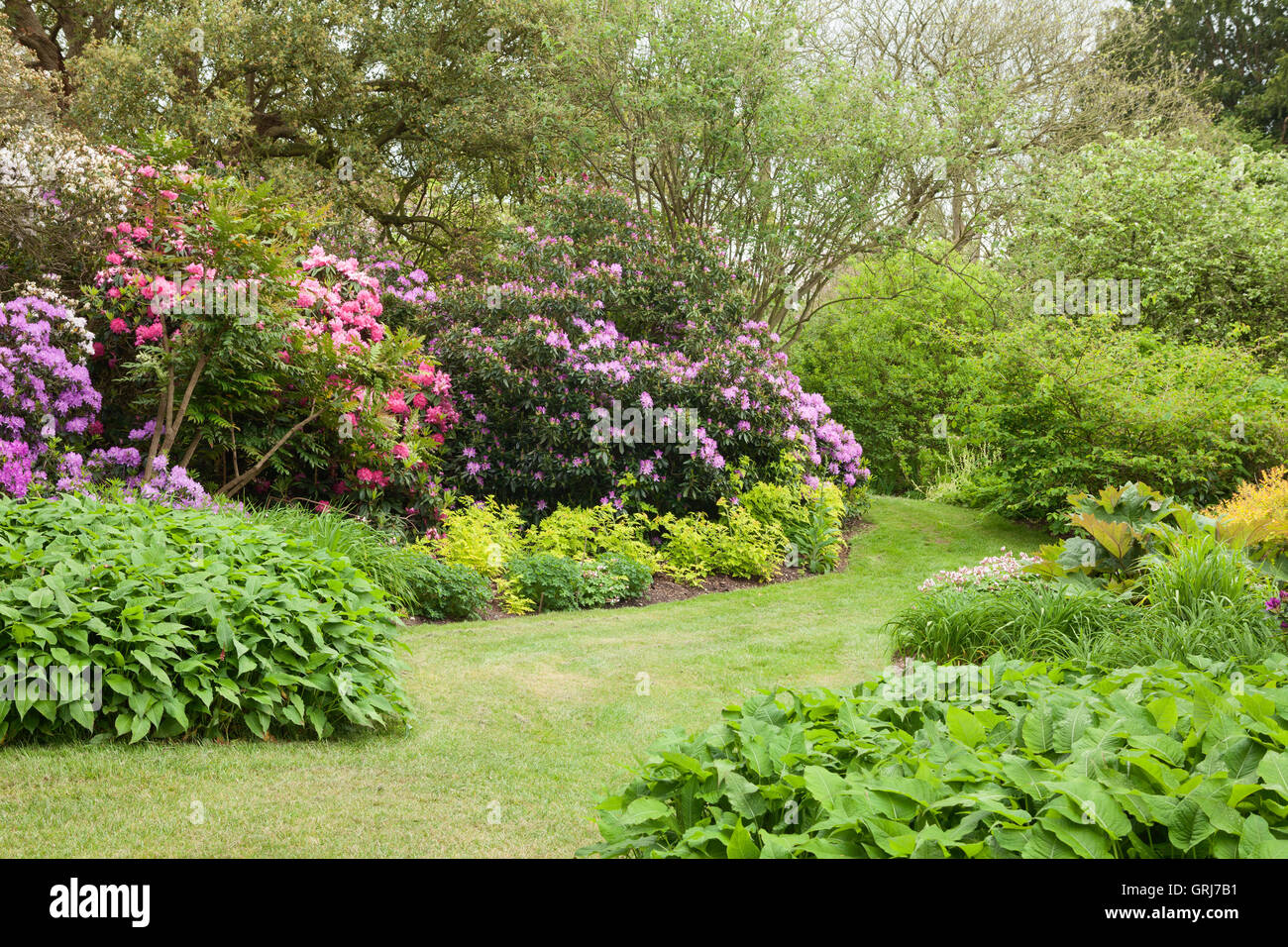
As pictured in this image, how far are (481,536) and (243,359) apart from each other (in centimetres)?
224

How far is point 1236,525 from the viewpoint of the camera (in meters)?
5.54

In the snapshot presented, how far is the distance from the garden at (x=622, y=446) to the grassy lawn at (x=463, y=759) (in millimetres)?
30

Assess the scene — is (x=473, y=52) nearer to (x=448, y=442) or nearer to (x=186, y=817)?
(x=448, y=442)

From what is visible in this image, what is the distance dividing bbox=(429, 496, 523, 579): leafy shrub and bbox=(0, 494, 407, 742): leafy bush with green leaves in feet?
8.20

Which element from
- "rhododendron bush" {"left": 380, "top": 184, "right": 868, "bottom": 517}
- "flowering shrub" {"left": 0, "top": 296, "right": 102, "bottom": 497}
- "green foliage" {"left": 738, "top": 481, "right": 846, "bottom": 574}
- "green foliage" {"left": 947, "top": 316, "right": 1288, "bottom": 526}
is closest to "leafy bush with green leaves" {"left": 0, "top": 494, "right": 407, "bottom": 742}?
"flowering shrub" {"left": 0, "top": 296, "right": 102, "bottom": 497}

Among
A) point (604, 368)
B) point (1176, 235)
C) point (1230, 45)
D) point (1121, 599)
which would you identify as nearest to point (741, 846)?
point (1121, 599)

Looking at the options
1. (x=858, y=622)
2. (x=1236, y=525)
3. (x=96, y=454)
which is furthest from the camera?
(x=858, y=622)

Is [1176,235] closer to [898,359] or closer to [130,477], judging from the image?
[898,359]

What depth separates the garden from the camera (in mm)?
3072

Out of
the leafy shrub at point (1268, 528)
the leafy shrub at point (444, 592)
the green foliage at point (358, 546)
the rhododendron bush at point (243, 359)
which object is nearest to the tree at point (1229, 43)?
the leafy shrub at point (1268, 528)

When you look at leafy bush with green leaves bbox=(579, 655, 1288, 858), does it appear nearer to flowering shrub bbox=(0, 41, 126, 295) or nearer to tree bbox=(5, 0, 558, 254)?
flowering shrub bbox=(0, 41, 126, 295)

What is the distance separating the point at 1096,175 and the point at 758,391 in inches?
289
